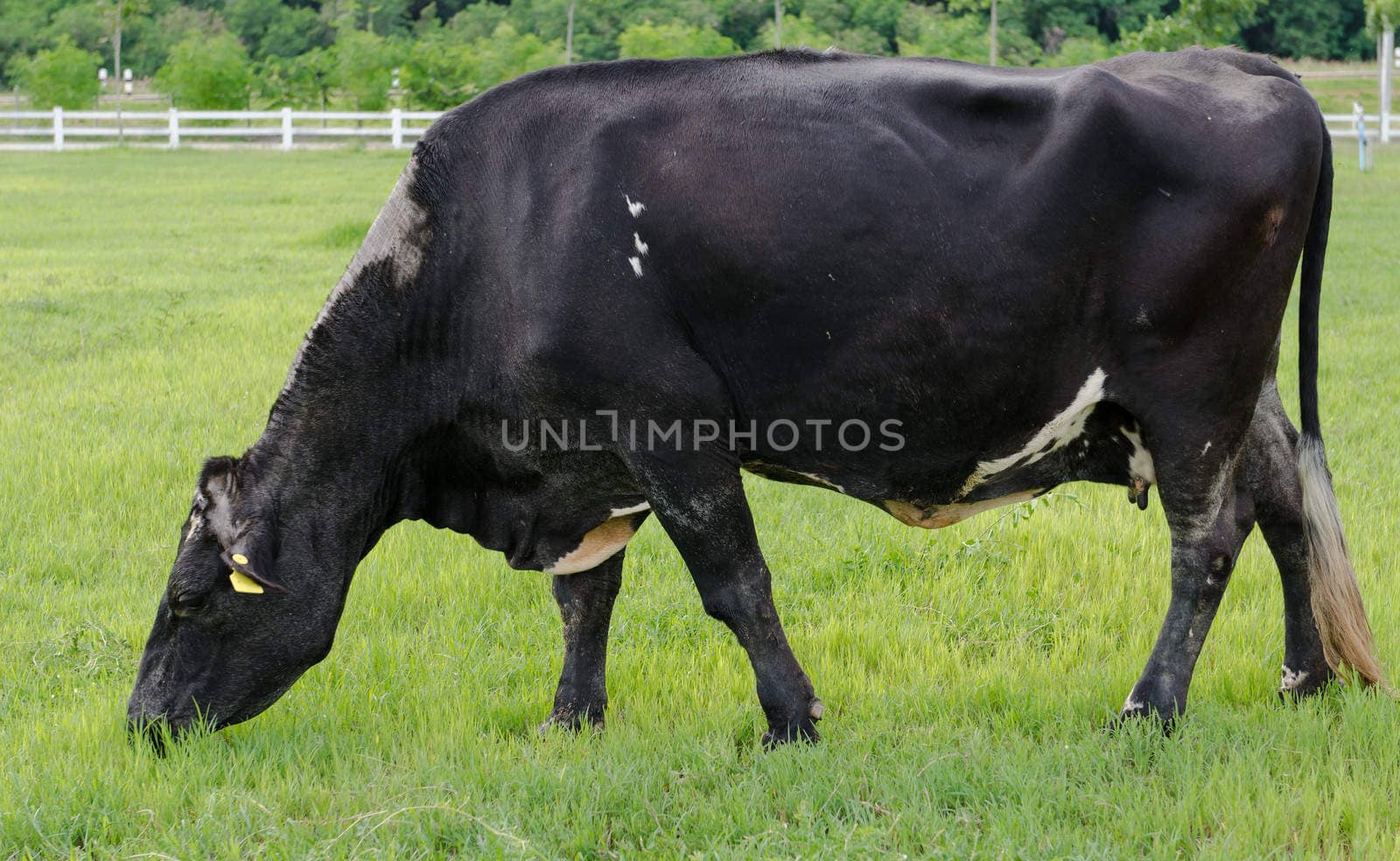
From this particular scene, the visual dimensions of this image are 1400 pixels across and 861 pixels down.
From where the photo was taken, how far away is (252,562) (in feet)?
13.6

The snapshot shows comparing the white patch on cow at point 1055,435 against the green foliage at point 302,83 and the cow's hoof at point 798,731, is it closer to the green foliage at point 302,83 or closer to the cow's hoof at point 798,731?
the cow's hoof at point 798,731

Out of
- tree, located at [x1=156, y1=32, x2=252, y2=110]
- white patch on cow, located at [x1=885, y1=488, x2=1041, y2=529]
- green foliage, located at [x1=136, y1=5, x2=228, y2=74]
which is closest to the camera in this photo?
white patch on cow, located at [x1=885, y1=488, x2=1041, y2=529]

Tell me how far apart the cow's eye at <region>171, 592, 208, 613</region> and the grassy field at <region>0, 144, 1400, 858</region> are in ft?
1.37

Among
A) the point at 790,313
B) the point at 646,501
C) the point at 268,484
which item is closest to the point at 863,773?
the point at 646,501

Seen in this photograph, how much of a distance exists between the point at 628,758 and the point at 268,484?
142 centimetres

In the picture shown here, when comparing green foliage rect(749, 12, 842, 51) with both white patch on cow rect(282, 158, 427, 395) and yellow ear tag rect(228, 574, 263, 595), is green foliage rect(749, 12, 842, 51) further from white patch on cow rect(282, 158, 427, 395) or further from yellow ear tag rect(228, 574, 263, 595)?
yellow ear tag rect(228, 574, 263, 595)

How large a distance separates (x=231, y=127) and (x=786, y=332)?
41.2 meters

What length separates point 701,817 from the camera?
373 cm

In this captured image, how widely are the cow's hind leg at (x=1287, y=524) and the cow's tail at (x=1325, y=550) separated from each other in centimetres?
4

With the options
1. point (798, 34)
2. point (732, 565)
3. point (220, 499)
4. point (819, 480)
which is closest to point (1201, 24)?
point (819, 480)

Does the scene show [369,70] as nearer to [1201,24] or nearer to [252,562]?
[1201,24]

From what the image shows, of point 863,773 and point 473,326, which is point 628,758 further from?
point 473,326

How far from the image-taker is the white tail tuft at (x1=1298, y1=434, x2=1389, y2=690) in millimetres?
4434

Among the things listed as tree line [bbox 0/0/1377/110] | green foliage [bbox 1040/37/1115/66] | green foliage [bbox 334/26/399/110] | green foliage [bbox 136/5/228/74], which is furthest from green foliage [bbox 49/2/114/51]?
green foliage [bbox 1040/37/1115/66]
